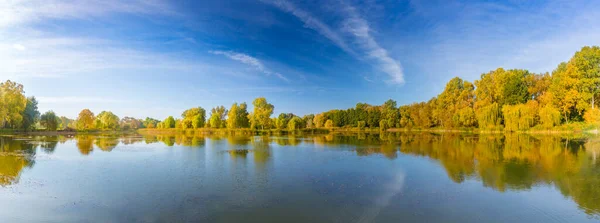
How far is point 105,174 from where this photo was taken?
1269cm

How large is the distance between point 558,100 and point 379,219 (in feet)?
169

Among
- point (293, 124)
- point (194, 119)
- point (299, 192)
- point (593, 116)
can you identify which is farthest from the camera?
point (293, 124)

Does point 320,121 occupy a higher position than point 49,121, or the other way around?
point 49,121

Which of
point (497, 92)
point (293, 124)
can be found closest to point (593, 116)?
point (497, 92)

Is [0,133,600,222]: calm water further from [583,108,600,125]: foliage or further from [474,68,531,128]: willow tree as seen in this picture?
[474,68,531,128]: willow tree

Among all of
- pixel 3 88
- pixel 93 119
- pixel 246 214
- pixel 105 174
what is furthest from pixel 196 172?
pixel 93 119

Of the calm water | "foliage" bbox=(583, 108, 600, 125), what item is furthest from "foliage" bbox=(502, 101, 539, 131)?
the calm water

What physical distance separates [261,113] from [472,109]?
130 ft

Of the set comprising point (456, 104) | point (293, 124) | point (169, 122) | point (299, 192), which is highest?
point (456, 104)

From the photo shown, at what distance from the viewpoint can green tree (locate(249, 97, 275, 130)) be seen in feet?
210

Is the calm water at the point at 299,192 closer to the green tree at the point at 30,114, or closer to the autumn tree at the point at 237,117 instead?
the green tree at the point at 30,114

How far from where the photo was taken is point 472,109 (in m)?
54.3

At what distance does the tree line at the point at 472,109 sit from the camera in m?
41.5

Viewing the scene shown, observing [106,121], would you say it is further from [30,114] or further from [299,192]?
[299,192]
